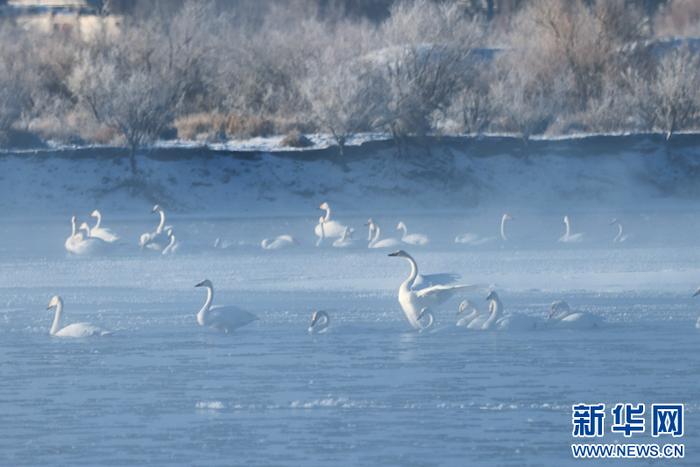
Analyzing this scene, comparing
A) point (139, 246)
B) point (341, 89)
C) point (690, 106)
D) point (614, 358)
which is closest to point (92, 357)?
point (614, 358)

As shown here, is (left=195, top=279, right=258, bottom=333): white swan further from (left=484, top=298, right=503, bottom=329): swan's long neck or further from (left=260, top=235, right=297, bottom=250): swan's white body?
(left=260, top=235, right=297, bottom=250): swan's white body

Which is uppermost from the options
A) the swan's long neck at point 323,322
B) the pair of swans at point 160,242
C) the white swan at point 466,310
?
the swan's long neck at point 323,322

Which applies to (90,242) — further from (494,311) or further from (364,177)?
(364,177)

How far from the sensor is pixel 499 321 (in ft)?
50.6

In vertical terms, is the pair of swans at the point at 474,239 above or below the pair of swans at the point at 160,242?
below

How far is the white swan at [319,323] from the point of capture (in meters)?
15.2

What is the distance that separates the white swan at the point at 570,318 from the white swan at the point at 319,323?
203 cm

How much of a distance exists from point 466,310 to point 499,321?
3.87ft

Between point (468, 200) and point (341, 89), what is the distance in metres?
4.59

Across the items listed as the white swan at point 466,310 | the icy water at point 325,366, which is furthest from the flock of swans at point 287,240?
the white swan at point 466,310

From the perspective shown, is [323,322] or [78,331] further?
[323,322]

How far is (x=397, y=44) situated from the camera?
39.4 m

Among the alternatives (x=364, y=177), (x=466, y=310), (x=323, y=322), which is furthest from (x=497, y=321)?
(x=364, y=177)

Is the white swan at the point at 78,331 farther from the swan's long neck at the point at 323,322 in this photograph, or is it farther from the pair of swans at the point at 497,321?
the pair of swans at the point at 497,321
